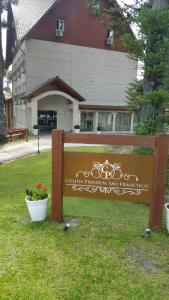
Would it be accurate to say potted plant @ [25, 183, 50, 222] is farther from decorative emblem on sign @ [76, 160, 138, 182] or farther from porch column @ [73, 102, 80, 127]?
porch column @ [73, 102, 80, 127]

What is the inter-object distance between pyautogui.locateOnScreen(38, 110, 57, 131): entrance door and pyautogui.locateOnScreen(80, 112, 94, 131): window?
2.46 meters

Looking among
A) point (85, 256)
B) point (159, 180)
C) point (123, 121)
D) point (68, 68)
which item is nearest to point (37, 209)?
point (85, 256)

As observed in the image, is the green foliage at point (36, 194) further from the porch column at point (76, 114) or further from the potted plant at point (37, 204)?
the porch column at point (76, 114)

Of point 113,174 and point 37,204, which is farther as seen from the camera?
point 37,204

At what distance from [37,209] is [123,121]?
69.5ft

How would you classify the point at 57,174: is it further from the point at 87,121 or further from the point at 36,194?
the point at 87,121

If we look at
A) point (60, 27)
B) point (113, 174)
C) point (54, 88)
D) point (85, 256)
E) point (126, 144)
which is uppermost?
point (60, 27)

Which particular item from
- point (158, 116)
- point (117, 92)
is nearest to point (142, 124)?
point (158, 116)

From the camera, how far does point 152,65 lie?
25.4ft

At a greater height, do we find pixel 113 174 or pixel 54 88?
pixel 54 88

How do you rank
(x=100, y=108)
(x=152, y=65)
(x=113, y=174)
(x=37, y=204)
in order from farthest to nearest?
(x=100, y=108) < (x=152, y=65) < (x=37, y=204) < (x=113, y=174)

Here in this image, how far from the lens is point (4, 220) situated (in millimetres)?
5492

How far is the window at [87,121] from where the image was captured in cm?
2391

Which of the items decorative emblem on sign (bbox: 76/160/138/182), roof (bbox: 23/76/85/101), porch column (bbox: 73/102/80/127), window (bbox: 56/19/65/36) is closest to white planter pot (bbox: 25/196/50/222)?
decorative emblem on sign (bbox: 76/160/138/182)
